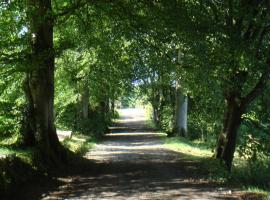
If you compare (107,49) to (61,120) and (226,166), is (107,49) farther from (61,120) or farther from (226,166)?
(61,120)

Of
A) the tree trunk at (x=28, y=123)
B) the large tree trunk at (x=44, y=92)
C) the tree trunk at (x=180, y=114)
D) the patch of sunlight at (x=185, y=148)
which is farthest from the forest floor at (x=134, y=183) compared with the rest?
the tree trunk at (x=180, y=114)

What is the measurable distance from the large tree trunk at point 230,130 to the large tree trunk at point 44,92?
693 centimetres

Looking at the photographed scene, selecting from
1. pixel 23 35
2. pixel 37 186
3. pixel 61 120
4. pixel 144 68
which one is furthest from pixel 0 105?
pixel 61 120

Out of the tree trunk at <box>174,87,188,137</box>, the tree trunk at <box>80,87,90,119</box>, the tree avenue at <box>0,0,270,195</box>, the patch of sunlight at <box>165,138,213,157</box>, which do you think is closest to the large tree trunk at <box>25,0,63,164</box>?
the tree avenue at <box>0,0,270,195</box>

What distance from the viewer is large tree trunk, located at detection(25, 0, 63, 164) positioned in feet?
54.9

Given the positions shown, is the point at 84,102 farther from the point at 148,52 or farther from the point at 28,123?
the point at 28,123

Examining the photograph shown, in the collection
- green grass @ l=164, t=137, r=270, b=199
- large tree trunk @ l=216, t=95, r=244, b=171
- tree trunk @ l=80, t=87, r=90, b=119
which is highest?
tree trunk @ l=80, t=87, r=90, b=119

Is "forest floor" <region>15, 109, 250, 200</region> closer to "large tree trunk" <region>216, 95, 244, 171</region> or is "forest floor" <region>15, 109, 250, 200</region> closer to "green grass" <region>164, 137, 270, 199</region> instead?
"green grass" <region>164, 137, 270, 199</region>

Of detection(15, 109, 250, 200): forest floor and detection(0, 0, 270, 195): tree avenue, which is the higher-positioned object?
detection(0, 0, 270, 195): tree avenue

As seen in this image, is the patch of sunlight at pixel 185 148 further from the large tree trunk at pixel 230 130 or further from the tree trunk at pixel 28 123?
the tree trunk at pixel 28 123

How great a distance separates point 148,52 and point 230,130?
482 centimetres

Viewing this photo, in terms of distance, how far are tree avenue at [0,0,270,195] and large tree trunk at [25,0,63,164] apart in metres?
0.04

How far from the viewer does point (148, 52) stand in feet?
61.4

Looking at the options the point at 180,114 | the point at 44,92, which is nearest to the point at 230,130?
the point at 44,92
